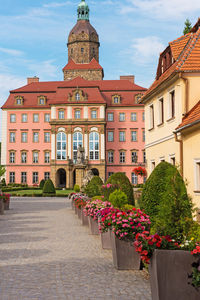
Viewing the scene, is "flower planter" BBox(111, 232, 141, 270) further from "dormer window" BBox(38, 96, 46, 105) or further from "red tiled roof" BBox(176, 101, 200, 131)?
"dormer window" BBox(38, 96, 46, 105)

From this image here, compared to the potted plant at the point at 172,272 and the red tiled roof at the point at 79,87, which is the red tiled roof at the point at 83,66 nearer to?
the red tiled roof at the point at 79,87

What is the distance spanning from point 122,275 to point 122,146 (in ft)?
174

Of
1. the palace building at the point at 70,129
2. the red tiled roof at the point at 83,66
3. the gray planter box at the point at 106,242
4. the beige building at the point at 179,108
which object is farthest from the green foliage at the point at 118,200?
the red tiled roof at the point at 83,66

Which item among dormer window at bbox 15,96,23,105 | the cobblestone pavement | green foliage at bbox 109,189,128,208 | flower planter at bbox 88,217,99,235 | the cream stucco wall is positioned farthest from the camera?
dormer window at bbox 15,96,23,105

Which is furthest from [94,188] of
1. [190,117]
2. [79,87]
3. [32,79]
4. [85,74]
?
[32,79]

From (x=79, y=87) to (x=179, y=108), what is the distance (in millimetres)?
43091

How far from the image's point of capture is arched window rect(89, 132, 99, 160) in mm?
56156

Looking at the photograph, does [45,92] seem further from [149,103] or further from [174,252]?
[174,252]

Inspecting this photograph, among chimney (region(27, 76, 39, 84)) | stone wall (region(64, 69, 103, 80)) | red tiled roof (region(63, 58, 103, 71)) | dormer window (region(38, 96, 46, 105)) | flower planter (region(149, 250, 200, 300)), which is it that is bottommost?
flower planter (region(149, 250, 200, 300))

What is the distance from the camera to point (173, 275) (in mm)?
4352

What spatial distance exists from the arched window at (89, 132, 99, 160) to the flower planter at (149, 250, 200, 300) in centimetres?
5171

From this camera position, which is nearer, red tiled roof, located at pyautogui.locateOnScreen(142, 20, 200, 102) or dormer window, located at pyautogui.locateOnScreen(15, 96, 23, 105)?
red tiled roof, located at pyautogui.locateOnScreen(142, 20, 200, 102)

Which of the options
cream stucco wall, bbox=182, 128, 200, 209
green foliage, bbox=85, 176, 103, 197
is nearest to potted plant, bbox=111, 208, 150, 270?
cream stucco wall, bbox=182, 128, 200, 209

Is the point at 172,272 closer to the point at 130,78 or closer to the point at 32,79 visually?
the point at 130,78
